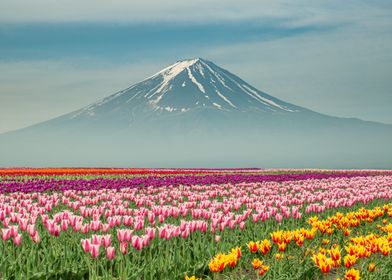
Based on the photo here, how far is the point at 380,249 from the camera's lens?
292 inches

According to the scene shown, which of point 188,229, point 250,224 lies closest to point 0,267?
point 188,229

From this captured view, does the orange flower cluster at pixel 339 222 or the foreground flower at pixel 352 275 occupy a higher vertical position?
the orange flower cluster at pixel 339 222

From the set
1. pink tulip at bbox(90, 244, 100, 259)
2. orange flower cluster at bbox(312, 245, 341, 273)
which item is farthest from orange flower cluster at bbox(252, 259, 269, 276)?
pink tulip at bbox(90, 244, 100, 259)

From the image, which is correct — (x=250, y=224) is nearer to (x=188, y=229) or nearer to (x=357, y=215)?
(x=357, y=215)

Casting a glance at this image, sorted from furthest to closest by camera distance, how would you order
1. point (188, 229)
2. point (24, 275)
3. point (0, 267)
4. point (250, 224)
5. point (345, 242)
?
point (250, 224) → point (345, 242) → point (188, 229) → point (0, 267) → point (24, 275)

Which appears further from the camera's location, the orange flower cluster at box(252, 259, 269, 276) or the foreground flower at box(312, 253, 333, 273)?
the orange flower cluster at box(252, 259, 269, 276)

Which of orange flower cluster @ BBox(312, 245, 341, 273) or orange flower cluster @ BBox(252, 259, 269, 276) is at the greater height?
orange flower cluster @ BBox(312, 245, 341, 273)

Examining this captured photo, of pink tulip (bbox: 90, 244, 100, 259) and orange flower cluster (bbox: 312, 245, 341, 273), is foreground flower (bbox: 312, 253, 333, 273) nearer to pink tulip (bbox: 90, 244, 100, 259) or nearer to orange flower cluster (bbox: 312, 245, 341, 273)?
orange flower cluster (bbox: 312, 245, 341, 273)

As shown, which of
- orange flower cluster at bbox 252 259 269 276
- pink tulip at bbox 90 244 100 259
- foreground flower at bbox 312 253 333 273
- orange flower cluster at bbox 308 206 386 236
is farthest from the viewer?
orange flower cluster at bbox 308 206 386 236

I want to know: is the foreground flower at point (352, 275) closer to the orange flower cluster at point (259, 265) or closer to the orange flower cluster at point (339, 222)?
the orange flower cluster at point (259, 265)

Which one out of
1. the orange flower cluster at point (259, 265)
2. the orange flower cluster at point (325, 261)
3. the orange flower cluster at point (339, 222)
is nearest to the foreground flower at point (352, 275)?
the orange flower cluster at point (325, 261)

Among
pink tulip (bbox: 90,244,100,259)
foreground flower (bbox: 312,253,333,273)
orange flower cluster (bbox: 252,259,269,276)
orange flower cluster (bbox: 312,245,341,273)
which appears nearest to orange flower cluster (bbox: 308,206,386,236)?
orange flower cluster (bbox: 252,259,269,276)

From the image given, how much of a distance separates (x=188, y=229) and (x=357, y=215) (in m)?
4.81

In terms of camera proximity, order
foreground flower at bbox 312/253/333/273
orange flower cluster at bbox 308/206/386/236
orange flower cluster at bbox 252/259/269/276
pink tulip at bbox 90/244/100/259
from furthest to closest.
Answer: orange flower cluster at bbox 308/206/386/236 < orange flower cluster at bbox 252/259/269/276 < pink tulip at bbox 90/244/100/259 < foreground flower at bbox 312/253/333/273
